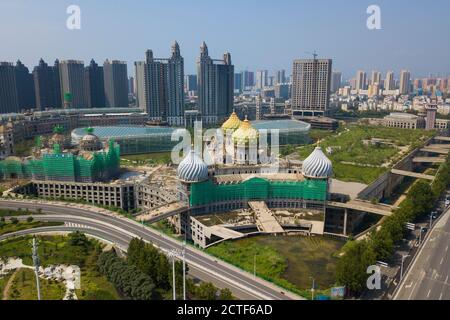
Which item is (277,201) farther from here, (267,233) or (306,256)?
(306,256)

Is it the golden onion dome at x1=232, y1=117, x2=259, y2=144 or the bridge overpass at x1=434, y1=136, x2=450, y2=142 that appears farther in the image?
the bridge overpass at x1=434, y1=136, x2=450, y2=142

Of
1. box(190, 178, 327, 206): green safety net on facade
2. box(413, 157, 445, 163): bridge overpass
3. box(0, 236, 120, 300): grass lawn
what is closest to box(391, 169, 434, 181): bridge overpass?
box(413, 157, 445, 163): bridge overpass

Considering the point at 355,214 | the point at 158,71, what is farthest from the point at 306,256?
the point at 158,71

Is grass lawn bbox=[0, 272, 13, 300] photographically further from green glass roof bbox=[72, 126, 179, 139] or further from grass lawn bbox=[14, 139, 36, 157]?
green glass roof bbox=[72, 126, 179, 139]

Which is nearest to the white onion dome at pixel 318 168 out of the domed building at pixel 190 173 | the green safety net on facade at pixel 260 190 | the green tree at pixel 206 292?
the green safety net on facade at pixel 260 190

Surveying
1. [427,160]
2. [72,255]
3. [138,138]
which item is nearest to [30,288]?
[72,255]

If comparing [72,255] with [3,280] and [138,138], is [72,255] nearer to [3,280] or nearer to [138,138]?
[3,280]
